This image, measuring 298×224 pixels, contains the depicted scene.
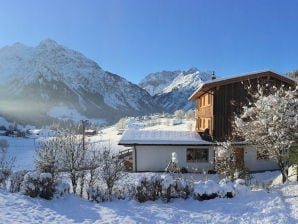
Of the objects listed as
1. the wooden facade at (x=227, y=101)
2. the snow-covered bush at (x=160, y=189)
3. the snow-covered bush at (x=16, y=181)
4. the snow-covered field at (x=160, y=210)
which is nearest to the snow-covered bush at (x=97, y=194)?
the snow-covered field at (x=160, y=210)

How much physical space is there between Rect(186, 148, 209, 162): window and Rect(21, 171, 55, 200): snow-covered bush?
1467cm

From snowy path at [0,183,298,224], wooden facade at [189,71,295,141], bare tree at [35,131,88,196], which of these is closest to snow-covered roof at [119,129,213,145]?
wooden facade at [189,71,295,141]

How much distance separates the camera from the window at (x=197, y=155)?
27250mm

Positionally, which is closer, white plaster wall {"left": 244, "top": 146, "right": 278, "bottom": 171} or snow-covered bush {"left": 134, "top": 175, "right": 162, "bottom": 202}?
snow-covered bush {"left": 134, "top": 175, "right": 162, "bottom": 202}

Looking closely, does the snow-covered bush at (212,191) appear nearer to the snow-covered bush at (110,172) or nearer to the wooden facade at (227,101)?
the snow-covered bush at (110,172)

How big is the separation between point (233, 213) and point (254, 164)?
15533mm

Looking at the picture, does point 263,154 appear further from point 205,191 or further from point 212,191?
point 205,191

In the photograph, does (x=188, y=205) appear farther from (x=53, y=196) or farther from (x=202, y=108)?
(x=202, y=108)

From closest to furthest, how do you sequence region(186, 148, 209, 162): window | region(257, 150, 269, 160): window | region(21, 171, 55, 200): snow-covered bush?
1. region(21, 171, 55, 200): snow-covered bush
2. region(257, 150, 269, 160): window
3. region(186, 148, 209, 162): window

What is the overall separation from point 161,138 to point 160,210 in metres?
14.6

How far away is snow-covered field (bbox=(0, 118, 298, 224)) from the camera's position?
38.8 ft

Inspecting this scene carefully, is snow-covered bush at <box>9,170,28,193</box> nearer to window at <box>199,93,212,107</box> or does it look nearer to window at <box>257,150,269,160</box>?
window at <box>257,150,269,160</box>

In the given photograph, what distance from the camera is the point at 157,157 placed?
27.2 meters

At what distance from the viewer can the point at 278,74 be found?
27094 mm
